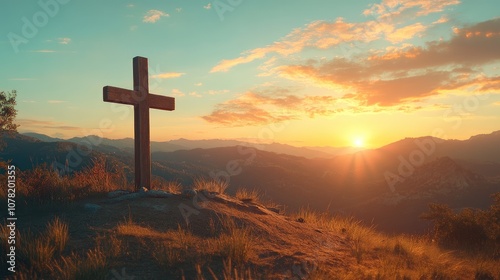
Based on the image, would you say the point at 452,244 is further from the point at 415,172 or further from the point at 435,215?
the point at 415,172

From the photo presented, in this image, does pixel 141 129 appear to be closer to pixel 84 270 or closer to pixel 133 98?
pixel 133 98

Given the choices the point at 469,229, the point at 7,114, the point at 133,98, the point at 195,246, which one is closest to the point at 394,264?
the point at 195,246

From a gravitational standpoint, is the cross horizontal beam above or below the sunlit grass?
above

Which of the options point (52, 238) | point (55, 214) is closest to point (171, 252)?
point (52, 238)

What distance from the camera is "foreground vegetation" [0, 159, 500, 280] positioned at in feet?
17.7

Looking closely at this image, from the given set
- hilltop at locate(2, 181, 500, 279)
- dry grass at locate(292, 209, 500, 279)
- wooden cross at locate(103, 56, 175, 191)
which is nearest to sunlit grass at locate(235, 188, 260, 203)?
hilltop at locate(2, 181, 500, 279)

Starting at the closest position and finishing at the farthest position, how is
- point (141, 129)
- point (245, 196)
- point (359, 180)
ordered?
point (141, 129) < point (245, 196) < point (359, 180)

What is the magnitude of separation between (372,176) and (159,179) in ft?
350

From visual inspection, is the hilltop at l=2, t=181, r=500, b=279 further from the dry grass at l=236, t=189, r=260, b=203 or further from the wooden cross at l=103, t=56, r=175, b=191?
the dry grass at l=236, t=189, r=260, b=203

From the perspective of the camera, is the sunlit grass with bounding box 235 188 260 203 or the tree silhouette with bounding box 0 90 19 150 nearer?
the sunlit grass with bounding box 235 188 260 203

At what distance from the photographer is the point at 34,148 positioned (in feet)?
280

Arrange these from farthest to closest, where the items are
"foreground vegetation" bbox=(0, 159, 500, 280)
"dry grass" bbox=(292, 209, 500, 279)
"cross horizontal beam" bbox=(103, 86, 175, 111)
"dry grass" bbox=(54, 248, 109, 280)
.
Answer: "cross horizontal beam" bbox=(103, 86, 175, 111), "dry grass" bbox=(292, 209, 500, 279), "foreground vegetation" bbox=(0, 159, 500, 280), "dry grass" bbox=(54, 248, 109, 280)

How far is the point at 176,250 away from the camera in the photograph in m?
6.19

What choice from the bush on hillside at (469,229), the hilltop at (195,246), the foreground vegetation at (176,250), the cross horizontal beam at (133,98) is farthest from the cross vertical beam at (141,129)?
the bush on hillside at (469,229)
